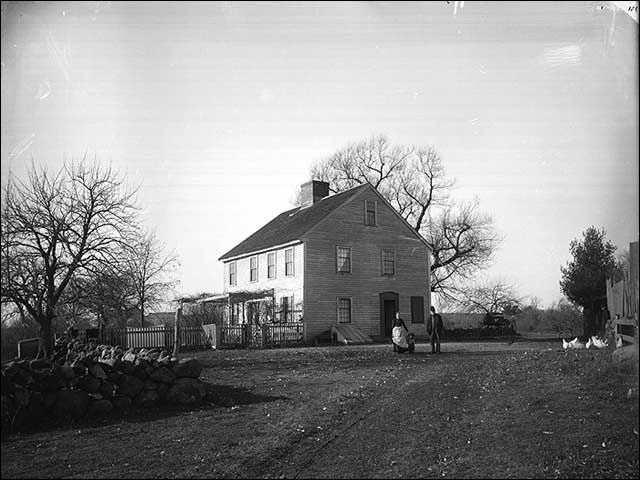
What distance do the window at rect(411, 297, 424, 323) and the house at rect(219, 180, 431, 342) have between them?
0.04 m

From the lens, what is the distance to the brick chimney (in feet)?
50.3

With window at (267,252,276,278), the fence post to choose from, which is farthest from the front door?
the fence post

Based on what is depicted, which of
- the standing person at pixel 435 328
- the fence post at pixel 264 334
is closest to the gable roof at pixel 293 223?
the fence post at pixel 264 334

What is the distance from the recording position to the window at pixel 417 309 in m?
21.5

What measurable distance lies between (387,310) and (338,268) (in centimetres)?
221

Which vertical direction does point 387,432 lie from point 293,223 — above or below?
below

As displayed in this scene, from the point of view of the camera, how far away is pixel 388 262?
2116 cm

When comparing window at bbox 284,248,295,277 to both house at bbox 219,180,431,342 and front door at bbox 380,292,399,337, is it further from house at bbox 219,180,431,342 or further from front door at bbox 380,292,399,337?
front door at bbox 380,292,399,337

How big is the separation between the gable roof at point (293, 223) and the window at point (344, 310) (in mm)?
2608

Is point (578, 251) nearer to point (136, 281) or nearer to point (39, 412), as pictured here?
point (136, 281)

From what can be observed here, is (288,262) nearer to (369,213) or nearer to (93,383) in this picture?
(369,213)

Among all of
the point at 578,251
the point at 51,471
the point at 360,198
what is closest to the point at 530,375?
the point at 578,251

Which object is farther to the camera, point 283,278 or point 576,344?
point 283,278

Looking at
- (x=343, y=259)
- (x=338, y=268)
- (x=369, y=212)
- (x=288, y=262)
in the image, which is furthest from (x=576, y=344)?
(x=288, y=262)
